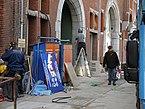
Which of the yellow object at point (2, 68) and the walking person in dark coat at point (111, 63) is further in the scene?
the walking person in dark coat at point (111, 63)

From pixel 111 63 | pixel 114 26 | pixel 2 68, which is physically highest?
pixel 114 26

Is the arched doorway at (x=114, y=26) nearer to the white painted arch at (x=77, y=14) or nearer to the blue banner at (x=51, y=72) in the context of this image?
A: the white painted arch at (x=77, y=14)

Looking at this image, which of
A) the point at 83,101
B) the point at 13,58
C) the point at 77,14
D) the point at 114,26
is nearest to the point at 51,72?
the point at 13,58

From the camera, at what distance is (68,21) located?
22219mm

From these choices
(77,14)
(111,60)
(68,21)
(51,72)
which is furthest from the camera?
(68,21)

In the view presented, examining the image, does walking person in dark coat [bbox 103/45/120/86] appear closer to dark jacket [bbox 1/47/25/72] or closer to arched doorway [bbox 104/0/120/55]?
dark jacket [bbox 1/47/25/72]

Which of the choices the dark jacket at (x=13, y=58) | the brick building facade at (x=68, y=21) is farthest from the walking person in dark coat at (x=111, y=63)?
the dark jacket at (x=13, y=58)

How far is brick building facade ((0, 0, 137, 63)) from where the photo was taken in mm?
12914

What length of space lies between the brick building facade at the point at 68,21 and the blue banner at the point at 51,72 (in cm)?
146

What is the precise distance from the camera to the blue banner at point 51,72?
492 inches

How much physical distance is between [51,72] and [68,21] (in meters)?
9.82

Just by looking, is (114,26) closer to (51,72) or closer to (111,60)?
(111,60)

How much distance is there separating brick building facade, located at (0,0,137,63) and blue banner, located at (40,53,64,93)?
1.46m

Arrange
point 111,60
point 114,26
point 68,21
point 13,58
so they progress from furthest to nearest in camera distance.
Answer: point 114,26, point 68,21, point 111,60, point 13,58
